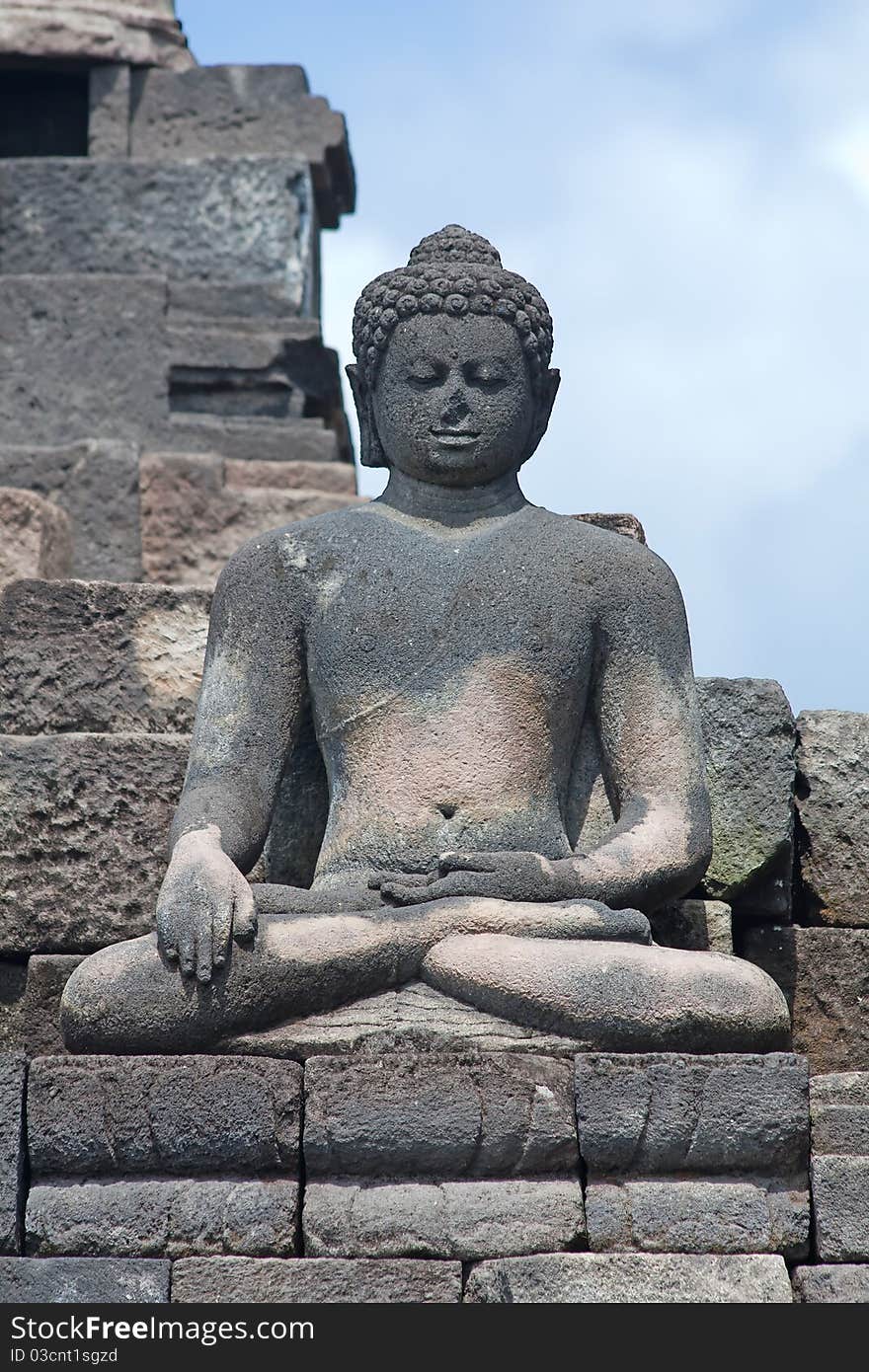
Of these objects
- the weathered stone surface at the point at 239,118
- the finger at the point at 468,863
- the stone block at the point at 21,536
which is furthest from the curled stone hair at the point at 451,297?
the weathered stone surface at the point at 239,118

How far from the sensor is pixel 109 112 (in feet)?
54.4

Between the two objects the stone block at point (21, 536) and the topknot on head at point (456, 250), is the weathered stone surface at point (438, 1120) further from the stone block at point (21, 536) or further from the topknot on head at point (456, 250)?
the stone block at point (21, 536)

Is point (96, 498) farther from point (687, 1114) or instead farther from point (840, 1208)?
point (840, 1208)

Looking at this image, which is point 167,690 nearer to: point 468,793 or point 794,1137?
point 468,793

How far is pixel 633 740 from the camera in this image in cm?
929

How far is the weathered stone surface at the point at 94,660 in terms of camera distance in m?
10.2

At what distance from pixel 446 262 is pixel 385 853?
1.90m

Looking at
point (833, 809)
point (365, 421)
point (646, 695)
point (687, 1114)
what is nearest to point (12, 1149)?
point (687, 1114)

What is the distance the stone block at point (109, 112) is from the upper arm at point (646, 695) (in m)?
7.65

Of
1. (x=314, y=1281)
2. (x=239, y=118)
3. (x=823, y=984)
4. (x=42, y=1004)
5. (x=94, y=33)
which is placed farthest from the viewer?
(x=94, y=33)

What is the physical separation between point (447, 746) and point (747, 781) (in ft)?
4.39

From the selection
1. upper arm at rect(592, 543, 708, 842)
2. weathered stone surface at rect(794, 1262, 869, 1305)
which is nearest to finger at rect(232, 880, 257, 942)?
upper arm at rect(592, 543, 708, 842)

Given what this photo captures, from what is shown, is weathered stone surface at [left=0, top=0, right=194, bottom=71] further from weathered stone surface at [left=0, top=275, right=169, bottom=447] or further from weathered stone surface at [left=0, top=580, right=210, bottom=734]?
weathered stone surface at [left=0, top=580, right=210, bottom=734]
